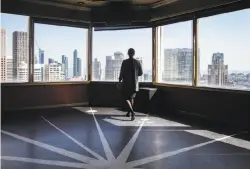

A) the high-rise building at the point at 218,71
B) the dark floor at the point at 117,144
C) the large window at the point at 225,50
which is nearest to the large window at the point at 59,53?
the dark floor at the point at 117,144

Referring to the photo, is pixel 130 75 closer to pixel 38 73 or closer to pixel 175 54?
pixel 175 54

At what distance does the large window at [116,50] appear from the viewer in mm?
7855

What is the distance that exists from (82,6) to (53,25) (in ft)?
3.25

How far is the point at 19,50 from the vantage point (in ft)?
22.9

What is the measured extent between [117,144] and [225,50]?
10.8 ft

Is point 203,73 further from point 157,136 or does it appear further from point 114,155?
point 114,155

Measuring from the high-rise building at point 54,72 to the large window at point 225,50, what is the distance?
390cm

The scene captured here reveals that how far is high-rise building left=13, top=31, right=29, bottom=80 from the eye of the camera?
272 inches

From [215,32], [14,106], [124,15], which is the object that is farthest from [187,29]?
[14,106]

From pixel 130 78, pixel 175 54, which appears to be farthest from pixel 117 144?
pixel 175 54

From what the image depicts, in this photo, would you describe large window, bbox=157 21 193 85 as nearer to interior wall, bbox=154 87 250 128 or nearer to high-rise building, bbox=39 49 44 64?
interior wall, bbox=154 87 250 128

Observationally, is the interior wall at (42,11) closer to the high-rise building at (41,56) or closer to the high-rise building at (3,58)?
the high-rise building at (3,58)

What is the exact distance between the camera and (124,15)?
7.64 m

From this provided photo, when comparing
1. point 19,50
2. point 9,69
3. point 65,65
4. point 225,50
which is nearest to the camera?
point 225,50
